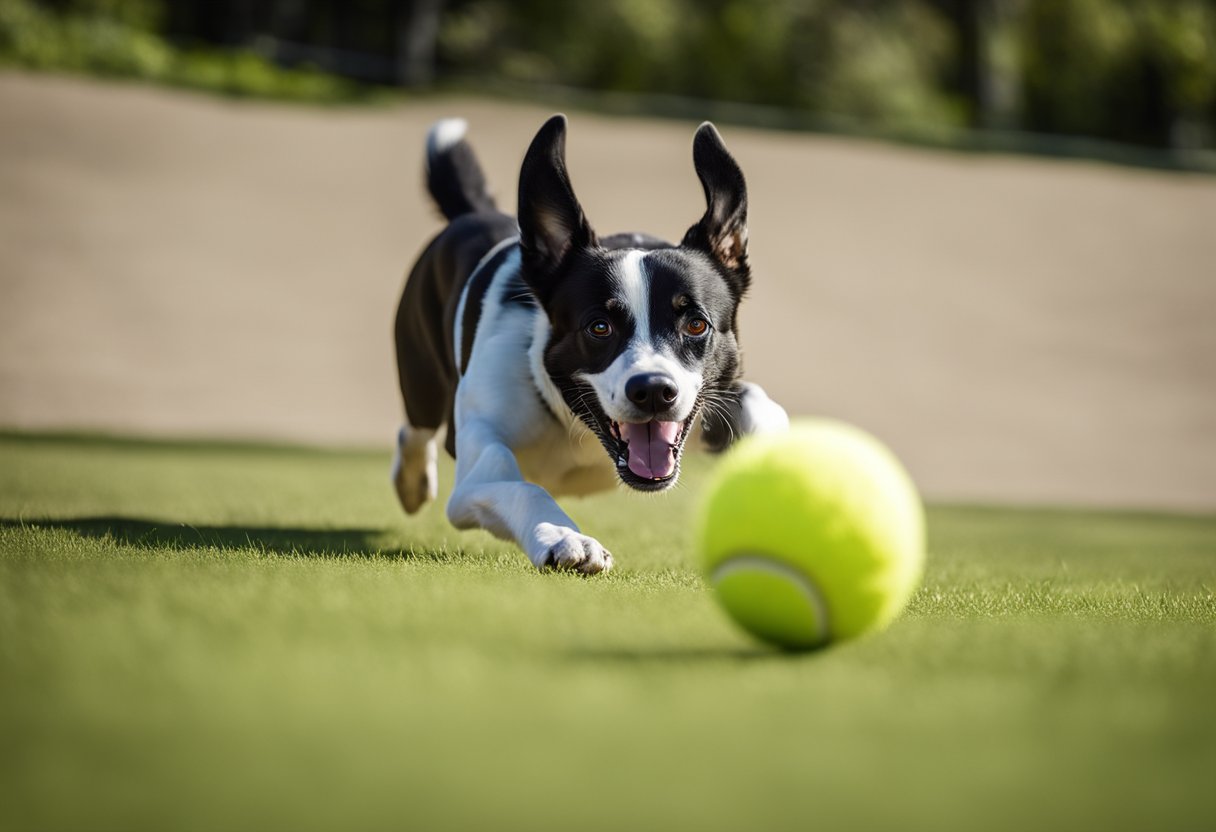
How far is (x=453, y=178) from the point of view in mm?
6953

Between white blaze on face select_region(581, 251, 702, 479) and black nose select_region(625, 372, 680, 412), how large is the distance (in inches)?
0.8

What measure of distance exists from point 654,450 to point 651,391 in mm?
263

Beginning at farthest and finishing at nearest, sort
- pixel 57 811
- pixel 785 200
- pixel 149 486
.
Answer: pixel 785 200 → pixel 149 486 → pixel 57 811

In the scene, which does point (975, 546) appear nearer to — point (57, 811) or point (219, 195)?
point (57, 811)

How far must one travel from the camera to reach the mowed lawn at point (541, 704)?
1.91m

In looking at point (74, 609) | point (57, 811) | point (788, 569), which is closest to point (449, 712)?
point (57, 811)

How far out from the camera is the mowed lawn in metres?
1.91

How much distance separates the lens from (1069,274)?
23.4 m

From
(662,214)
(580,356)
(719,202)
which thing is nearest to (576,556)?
(580,356)

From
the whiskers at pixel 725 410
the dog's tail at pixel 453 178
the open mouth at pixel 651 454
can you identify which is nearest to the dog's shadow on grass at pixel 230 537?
the open mouth at pixel 651 454

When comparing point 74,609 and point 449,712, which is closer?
point 449,712

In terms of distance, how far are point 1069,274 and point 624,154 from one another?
28.6 feet

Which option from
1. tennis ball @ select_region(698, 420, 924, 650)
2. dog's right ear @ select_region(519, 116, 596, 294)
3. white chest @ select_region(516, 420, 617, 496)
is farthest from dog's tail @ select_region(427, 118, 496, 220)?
tennis ball @ select_region(698, 420, 924, 650)

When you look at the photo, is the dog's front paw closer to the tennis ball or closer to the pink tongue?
the pink tongue
